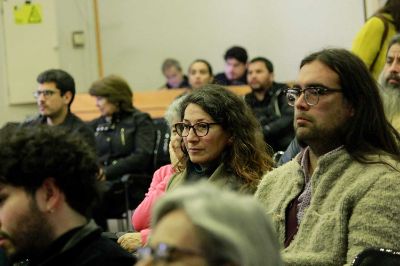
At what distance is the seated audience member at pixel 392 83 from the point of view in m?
3.34

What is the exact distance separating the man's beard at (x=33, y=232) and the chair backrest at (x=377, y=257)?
0.77 m

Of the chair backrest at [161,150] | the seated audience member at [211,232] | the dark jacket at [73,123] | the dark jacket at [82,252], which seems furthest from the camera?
the chair backrest at [161,150]

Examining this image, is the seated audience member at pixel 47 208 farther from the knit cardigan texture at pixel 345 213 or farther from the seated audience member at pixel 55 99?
the seated audience member at pixel 55 99

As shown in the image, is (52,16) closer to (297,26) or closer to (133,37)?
(133,37)

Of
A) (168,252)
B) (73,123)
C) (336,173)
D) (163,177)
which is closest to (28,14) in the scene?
(73,123)

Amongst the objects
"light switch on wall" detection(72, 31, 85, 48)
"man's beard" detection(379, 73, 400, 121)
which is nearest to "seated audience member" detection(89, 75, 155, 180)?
"man's beard" detection(379, 73, 400, 121)

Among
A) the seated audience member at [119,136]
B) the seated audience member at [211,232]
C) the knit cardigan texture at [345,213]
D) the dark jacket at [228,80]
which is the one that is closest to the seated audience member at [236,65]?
the dark jacket at [228,80]

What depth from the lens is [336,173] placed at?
A: 2.41 meters

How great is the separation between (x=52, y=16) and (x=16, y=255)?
6.93 meters

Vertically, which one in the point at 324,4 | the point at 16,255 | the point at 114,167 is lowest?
the point at 114,167

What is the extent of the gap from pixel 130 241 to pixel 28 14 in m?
5.86

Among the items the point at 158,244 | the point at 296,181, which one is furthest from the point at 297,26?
the point at 158,244

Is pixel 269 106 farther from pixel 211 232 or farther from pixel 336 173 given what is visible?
pixel 211 232

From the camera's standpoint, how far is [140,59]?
9586 millimetres
